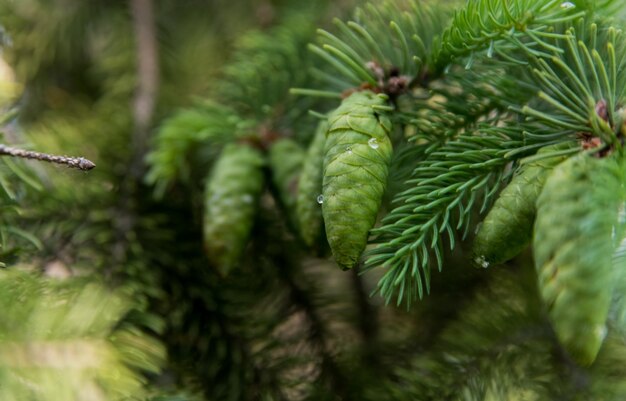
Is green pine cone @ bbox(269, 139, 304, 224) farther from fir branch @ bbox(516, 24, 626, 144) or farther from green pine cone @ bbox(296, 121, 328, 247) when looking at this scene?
fir branch @ bbox(516, 24, 626, 144)

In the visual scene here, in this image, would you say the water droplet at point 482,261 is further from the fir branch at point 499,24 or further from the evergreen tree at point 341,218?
the fir branch at point 499,24

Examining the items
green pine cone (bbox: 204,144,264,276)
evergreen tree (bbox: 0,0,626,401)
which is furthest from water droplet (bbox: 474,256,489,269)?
green pine cone (bbox: 204,144,264,276)

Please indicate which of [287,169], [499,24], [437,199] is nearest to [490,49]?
[499,24]

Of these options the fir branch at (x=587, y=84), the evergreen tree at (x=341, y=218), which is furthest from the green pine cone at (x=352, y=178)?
the fir branch at (x=587, y=84)

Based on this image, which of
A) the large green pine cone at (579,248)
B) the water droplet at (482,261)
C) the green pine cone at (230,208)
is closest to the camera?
the large green pine cone at (579,248)

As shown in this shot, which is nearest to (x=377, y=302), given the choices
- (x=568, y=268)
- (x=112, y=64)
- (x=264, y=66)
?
(x=264, y=66)

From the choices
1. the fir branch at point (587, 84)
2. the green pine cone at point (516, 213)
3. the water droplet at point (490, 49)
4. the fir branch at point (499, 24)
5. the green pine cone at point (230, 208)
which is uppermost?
the fir branch at point (499, 24)
